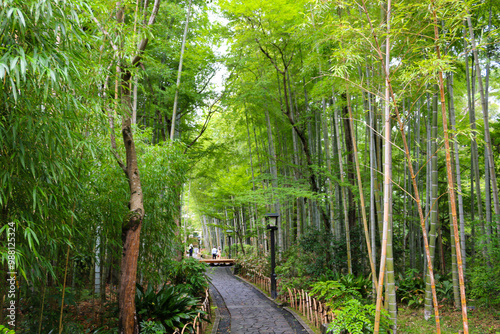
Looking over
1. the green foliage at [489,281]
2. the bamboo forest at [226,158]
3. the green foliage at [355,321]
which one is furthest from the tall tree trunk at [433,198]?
the green foliage at [355,321]

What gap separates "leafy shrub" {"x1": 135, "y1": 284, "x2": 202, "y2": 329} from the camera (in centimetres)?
429

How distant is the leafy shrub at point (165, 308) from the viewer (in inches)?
169

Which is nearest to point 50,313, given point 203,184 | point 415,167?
point 415,167

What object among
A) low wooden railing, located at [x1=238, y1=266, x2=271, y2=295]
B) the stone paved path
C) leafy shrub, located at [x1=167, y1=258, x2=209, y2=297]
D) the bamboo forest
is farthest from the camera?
low wooden railing, located at [x1=238, y1=266, x2=271, y2=295]

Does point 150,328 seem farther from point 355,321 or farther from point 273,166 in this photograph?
point 273,166

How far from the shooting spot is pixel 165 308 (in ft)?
14.6

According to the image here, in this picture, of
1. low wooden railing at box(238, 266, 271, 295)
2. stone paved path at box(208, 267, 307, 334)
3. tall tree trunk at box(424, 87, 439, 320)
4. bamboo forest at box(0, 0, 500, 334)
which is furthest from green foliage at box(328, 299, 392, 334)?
low wooden railing at box(238, 266, 271, 295)

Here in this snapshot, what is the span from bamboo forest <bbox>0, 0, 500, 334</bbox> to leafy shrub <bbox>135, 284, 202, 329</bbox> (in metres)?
0.02

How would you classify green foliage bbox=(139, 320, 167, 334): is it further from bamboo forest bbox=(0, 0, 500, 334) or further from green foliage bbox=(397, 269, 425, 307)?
green foliage bbox=(397, 269, 425, 307)

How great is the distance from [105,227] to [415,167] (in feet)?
21.6

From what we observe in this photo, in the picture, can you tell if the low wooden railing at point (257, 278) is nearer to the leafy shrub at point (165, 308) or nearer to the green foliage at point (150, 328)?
the leafy shrub at point (165, 308)

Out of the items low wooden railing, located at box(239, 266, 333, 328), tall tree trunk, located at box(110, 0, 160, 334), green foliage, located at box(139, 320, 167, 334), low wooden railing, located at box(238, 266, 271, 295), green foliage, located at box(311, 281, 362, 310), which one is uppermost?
tall tree trunk, located at box(110, 0, 160, 334)

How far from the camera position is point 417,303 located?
5.66 m

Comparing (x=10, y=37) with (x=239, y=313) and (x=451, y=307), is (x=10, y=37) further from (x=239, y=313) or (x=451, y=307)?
(x=451, y=307)
